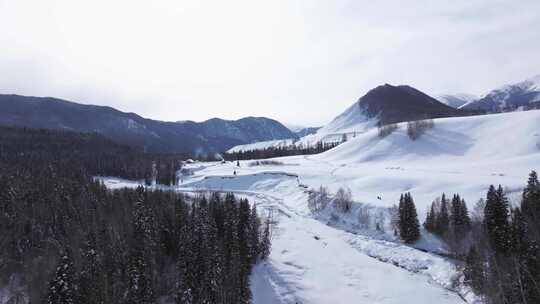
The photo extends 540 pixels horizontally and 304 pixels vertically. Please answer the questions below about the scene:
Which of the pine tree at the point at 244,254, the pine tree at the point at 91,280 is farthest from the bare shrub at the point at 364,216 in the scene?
the pine tree at the point at 91,280

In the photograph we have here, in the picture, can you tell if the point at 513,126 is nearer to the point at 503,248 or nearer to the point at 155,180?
the point at 503,248

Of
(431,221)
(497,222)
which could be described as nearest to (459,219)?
(431,221)

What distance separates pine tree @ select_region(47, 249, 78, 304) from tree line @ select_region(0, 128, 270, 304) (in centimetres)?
9

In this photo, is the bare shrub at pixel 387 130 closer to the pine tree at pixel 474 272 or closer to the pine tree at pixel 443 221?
the pine tree at pixel 443 221

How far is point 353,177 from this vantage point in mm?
119000

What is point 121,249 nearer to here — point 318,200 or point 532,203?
point 318,200

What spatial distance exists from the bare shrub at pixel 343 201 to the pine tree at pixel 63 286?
209ft

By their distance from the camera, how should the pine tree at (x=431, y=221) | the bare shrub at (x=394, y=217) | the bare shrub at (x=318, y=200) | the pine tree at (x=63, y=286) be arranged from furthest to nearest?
1. the bare shrub at (x=318, y=200)
2. the bare shrub at (x=394, y=217)
3. the pine tree at (x=431, y=221)
4. the pine tree at (x=63, y=286)

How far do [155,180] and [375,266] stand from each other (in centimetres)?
14297

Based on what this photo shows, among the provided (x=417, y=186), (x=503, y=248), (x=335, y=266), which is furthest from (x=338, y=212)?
(x=503, y=248)

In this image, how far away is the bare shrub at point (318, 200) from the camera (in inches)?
3861

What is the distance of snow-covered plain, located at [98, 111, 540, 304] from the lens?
180 ft

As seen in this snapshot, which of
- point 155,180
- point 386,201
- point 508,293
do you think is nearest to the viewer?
point 508,293

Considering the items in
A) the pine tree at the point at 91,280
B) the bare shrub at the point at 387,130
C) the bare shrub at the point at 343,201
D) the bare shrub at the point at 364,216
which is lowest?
the pine tree at the point at 91,280
